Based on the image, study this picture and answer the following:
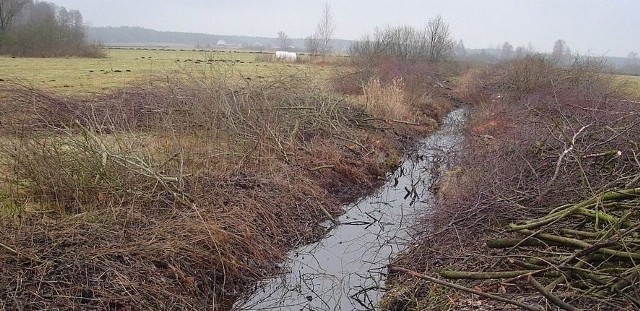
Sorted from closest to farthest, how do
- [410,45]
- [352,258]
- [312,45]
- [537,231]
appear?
[537,231], [352,258], [410,45], [312,45]

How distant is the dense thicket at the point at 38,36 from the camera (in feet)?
138

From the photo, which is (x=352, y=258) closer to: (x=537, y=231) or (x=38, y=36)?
(x=537, y=231)

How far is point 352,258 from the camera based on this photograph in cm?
762

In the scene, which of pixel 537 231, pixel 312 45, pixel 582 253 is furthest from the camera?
pixel 312 45

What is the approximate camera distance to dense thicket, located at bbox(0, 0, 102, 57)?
4200 centimetres

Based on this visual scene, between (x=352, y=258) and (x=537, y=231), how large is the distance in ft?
10.2

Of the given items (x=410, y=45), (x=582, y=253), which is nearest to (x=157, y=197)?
(x=582, y=253)

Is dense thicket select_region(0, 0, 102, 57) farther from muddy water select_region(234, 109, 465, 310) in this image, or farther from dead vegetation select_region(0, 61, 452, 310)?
muddy water select_region(234, 109, 465, 310)

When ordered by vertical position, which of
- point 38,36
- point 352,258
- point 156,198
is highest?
point 38,36

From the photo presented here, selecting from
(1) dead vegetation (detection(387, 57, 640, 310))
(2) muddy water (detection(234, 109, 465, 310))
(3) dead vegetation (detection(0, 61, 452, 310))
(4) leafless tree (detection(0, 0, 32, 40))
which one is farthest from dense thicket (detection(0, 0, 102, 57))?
(1) dead vegetation (detection(387, 57, 640, 310))

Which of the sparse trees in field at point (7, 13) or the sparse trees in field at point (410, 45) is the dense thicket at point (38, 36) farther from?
the sparse trees in field at point (410, 45)

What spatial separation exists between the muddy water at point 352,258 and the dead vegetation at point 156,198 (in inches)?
12.4

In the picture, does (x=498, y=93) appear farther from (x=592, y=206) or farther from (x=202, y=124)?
(x=592, y=206)

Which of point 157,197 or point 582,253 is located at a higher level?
point 582,253
